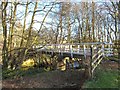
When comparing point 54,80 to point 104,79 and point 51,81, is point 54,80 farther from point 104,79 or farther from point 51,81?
point 104,79

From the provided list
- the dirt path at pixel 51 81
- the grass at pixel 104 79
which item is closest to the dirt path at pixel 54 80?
the dirt path at pixel 51 81

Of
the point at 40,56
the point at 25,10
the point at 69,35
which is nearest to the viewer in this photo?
Result: the point at 25,10

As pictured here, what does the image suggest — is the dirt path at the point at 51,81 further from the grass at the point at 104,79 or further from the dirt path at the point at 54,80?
the grass at the point at 104,79

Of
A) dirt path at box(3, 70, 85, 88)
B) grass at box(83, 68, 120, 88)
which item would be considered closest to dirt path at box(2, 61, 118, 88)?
dirt path at box(3, 70, 85, 88)

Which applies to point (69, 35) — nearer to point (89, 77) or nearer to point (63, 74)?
point (63, 74)

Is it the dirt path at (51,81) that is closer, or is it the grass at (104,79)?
the grass at (104,79)

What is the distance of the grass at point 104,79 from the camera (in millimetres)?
9687

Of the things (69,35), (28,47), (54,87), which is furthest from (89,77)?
(69,35)

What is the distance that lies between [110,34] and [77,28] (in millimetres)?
4231

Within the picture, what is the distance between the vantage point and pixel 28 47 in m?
17.2

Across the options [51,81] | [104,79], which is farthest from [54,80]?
[104,79]

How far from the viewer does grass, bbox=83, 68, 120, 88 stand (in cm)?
Answer: 969

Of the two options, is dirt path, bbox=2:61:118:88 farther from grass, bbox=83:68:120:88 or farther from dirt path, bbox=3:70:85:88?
grass, bbox=83:68:120:88

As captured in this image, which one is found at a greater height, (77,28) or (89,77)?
(77,28)
